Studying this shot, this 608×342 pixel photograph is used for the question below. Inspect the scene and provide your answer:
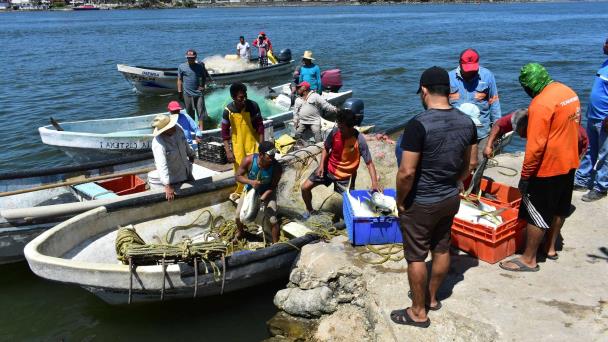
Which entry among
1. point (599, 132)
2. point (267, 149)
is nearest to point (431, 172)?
point (267, 149)

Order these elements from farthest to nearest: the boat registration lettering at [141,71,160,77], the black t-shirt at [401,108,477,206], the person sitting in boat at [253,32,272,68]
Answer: the person sitting in boat at [253,32,272,68] < the boat registration lettering at [141,71,160,77] < the black t-shirt at [401,108,477,206]

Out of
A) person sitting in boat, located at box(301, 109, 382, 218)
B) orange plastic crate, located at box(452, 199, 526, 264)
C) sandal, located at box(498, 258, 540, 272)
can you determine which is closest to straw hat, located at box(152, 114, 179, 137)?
person sitting in boat, located at box(301, 109, 382, 218)

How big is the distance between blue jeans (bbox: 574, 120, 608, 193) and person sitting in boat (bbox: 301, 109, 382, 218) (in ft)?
9.74

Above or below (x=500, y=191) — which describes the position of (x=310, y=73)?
above

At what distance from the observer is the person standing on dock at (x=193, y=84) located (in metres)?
11.7

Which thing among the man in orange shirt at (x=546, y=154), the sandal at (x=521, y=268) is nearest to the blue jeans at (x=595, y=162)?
the man in orange shirt at (x=546, y=154)

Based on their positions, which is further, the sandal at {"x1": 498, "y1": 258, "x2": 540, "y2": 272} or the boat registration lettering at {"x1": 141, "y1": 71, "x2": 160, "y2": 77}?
the boat registration lettering at {"x1": 141, "y1": 71, "x2": 160, "y2": 77}

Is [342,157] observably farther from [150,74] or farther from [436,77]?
[150,74]

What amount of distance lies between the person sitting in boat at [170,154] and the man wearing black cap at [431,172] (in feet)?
12.0

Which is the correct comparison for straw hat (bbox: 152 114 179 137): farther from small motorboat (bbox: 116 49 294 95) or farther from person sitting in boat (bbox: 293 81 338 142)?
small motorboat (bbox: 116 49 294 95)

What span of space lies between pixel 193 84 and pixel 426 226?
9.06 metres

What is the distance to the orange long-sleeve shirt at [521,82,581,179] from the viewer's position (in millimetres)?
4250

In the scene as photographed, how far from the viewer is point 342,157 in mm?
6270

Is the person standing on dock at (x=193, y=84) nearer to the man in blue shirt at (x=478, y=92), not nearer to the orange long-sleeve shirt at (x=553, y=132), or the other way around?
the man in blue shirt at (x=478, y=92)
